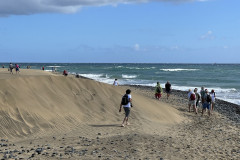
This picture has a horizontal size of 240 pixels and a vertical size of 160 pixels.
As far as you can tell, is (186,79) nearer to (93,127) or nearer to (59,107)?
(59,107)

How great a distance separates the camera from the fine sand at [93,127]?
29.1 feet

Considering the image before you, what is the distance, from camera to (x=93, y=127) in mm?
11695

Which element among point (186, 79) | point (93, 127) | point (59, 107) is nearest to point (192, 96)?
point (93, 127)

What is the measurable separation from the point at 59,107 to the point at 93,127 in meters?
2.23

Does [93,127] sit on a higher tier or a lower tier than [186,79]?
higher

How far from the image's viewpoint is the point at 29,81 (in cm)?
1394

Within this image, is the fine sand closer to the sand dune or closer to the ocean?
the sand dune

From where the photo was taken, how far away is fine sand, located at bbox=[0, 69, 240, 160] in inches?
349

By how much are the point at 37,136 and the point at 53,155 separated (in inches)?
112

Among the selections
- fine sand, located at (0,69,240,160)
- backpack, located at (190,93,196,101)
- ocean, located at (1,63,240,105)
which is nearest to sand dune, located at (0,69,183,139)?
fine sand, located at (0,69,240,160)

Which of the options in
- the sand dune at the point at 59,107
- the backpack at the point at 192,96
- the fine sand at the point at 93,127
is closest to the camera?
the fine sand at the point at 93,127

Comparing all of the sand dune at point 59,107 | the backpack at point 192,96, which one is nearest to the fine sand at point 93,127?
the sand dune at point 59,107

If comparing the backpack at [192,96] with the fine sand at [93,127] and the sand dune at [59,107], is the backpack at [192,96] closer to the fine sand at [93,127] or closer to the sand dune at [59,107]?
the fine sand at [93,127]

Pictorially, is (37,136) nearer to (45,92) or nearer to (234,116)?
(45,92)
